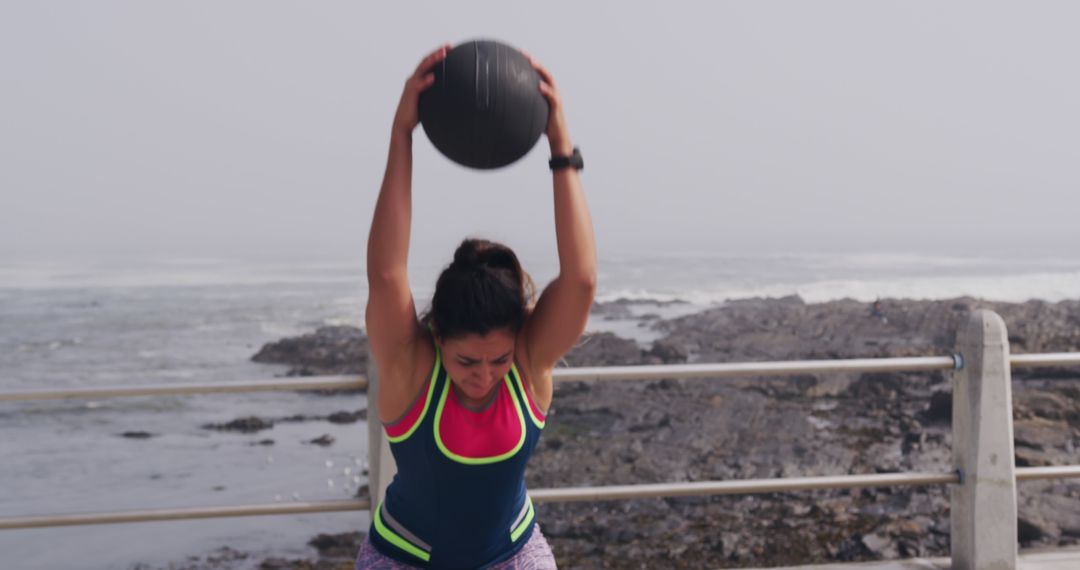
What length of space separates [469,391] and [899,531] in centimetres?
986

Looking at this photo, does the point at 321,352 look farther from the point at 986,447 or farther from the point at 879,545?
the point at 986,447

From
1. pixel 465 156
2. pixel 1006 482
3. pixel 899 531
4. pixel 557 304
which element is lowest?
pixel 899 531

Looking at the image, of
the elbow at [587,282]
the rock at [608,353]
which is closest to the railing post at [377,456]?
the elbow at [587,282]

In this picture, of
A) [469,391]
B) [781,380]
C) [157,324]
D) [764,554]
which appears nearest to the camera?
[469,391]

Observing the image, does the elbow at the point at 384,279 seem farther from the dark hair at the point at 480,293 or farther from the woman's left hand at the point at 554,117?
the woman's left hand at the point at 554,117

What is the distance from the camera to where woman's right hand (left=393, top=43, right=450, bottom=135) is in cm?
206

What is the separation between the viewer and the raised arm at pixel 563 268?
214cm

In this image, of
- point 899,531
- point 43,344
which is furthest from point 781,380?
point 43,344

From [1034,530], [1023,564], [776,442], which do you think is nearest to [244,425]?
[776,442]

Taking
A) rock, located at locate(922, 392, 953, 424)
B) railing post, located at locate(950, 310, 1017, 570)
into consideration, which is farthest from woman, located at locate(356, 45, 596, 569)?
rock, located at locate(922, 392, 953, 424)

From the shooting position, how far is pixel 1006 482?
13.3 ft

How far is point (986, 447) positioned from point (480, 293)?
281cm

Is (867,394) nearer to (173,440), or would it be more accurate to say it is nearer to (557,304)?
(173,440)

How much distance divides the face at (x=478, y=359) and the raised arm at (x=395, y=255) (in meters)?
0.10
